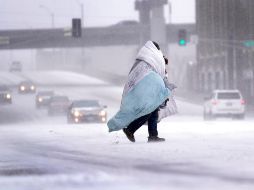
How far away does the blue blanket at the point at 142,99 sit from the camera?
48.2 feet

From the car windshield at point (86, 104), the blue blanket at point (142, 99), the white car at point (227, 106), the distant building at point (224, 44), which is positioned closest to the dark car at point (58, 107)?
the car windshield at point (86, 104)

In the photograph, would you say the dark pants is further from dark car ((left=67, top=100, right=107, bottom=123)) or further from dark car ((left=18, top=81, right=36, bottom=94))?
dark car ((left=18, top=81, right=36, bottom=94))

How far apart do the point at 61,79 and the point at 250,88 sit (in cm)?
4549

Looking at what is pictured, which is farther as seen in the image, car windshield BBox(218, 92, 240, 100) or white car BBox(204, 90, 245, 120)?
car windshield BBox(218, 92, 240, 100)

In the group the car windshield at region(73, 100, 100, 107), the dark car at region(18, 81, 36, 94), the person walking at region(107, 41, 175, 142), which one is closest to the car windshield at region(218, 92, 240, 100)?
the car windshield at region(73, 100, 100, 107)

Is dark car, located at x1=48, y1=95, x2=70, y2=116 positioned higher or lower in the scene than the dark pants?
lower

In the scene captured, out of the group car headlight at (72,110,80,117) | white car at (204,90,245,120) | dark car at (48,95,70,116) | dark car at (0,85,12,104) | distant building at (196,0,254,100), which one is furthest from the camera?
distant building at (196,0,254,100)

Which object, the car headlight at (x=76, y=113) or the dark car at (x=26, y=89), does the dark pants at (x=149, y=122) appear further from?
the dark car at (x=26, y=89)

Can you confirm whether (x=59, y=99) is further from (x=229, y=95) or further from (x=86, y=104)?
(x=229, y=95)

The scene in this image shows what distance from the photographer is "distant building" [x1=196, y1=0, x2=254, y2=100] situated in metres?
86.9

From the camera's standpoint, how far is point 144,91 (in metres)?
14.7

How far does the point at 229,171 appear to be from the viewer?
9.12 m

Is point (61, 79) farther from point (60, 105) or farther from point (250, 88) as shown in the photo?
point (60, 105)

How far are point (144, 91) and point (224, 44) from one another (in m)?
64.9
